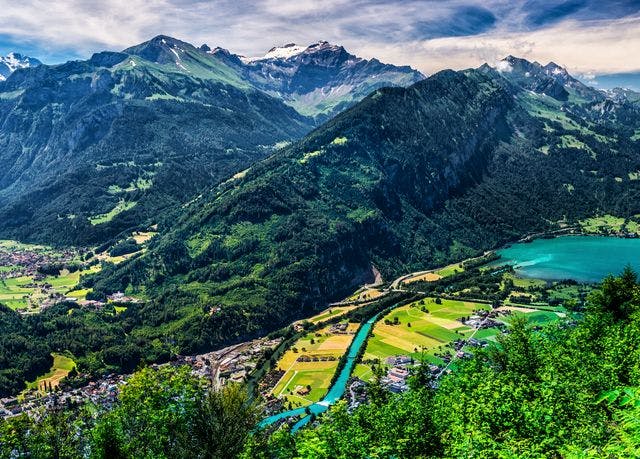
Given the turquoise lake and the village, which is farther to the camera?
the village

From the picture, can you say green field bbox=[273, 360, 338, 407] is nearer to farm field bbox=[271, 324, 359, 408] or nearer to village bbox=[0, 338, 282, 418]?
farm field bbox=[271, 324, 359, 408]

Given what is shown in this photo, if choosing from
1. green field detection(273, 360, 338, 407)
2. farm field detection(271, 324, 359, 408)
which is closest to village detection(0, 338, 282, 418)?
farm field detection(271, 324, 359, 408)

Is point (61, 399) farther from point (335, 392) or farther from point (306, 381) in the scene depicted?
point (335, 392)

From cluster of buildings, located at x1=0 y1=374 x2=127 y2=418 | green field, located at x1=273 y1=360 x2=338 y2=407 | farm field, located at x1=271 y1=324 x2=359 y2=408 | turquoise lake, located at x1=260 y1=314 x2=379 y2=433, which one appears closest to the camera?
turquoise lake, located at x1=260 y1=314 x2=379 y2=433

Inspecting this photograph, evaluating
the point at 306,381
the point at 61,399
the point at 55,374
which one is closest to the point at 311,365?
the point at 306,381

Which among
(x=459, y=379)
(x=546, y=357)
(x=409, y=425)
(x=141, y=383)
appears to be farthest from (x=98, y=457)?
(x=546, y=357)

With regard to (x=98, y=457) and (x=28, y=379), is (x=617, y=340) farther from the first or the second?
(x=28, y=379)
